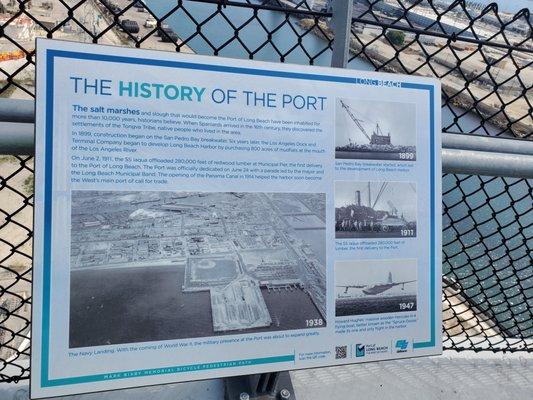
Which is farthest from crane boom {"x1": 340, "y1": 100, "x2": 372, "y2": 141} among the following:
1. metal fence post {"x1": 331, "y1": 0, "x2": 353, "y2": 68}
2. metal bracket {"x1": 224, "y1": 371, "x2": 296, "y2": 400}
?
metal bracket {"x1": 224, "y1": 371, "x2": 296, "y2": 400}

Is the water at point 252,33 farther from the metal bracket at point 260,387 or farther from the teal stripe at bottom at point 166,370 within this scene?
the metal bracket at point 260,387

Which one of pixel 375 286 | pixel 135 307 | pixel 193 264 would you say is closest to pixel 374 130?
pixel 375 286

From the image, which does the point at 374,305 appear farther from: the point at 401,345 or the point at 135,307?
the point at 135,307

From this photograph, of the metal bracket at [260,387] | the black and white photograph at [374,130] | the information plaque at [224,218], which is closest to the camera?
the information plaque at [224,218]

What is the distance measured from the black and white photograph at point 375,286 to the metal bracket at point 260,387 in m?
0.31

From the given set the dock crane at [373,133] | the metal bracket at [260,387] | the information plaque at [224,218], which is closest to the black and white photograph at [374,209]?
the information plaque at [224,218]

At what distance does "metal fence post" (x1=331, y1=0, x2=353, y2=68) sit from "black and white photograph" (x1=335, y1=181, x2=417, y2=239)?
33cm

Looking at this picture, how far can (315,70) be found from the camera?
3.67ft

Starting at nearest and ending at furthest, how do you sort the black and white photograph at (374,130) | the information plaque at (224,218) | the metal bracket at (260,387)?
the information plaque at (224,218)
the black and white photograph at (374,130)
the metal bracket at (260,387)

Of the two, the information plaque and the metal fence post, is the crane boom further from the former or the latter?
the metal fence post

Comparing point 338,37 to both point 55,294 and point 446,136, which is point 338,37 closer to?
point 446,136

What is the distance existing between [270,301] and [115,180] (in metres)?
0.44

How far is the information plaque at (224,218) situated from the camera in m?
0.95

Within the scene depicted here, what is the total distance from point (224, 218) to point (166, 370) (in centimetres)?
36
